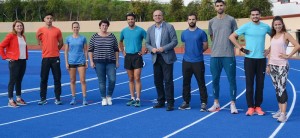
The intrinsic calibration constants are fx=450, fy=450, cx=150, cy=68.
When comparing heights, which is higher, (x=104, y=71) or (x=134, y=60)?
(x=134, y=60)

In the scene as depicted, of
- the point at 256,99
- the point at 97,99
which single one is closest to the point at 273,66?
the point at 256,99

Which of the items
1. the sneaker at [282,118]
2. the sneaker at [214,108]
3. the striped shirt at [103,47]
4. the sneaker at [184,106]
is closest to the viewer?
the sneaker at [282,118]

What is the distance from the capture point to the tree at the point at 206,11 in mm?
53875

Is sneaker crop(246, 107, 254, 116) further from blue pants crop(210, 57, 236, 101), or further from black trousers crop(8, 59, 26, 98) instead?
black trousers crop(8, 59, 26, 98)

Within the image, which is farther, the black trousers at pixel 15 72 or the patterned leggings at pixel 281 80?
the black trousers at pixel 15 72

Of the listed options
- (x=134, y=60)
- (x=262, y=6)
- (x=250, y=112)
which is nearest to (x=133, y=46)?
(x=134, y=60)

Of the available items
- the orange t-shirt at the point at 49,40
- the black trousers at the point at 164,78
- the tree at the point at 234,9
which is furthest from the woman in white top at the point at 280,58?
the tree at the point at 234,9

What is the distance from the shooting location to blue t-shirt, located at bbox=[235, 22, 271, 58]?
7.78 meters

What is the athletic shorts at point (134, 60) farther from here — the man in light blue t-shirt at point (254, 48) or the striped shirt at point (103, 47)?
the man in light blue t-shirt at point (254, 48)

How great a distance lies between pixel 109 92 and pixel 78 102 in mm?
800

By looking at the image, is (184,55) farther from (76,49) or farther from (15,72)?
(15,72)

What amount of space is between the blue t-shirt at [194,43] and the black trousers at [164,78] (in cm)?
51

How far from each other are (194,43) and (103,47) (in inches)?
73.0

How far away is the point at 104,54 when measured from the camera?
896 centimetres
